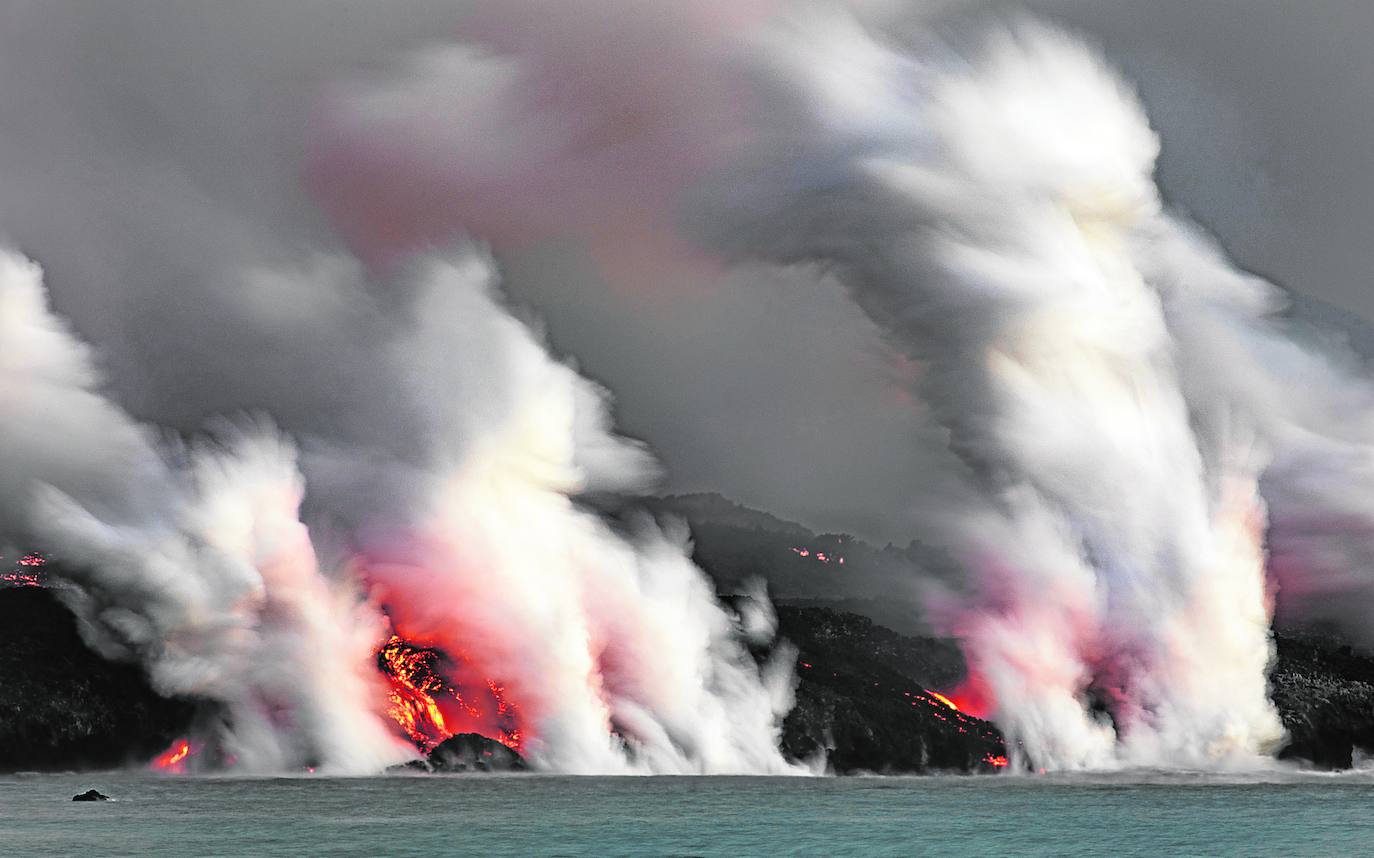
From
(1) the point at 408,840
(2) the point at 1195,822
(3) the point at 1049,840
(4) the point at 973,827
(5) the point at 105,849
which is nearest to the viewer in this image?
(5) the point at 105,849

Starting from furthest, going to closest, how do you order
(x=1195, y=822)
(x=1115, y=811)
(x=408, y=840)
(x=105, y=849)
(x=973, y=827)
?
(x=1115, y=811)
(x=1195, y=822)
(x=973, y=827)
(x=408, y=840)
(x=105, y=849)

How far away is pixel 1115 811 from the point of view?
7741 inches

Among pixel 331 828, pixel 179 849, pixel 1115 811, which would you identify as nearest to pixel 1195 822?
pixel 1115 811

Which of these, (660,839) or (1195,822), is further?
(1195,822)

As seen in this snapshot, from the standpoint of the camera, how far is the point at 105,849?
5059 inches

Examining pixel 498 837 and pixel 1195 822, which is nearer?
pixel 498 837

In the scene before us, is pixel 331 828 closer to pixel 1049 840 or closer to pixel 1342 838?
pixel 1049 840

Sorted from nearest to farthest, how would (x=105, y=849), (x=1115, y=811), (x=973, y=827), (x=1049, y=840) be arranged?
(x=105, y=849) → (x=1049, y=840) → (x=973, y=827) → (x=1115, y=811)

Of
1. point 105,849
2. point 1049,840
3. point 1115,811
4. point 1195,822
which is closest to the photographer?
point 105,849

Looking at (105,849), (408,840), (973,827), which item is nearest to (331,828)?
(408,840)

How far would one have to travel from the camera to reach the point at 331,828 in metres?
153

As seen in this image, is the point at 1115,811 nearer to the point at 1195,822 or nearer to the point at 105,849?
the point at 1195,822

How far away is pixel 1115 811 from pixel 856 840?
61992mm

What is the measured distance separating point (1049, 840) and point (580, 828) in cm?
4279
